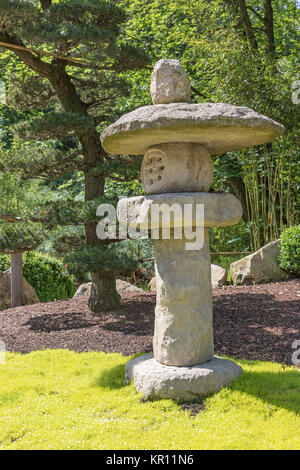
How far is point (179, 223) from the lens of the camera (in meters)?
2.87

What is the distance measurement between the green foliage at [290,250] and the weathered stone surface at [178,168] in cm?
398

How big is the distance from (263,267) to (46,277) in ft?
12.5

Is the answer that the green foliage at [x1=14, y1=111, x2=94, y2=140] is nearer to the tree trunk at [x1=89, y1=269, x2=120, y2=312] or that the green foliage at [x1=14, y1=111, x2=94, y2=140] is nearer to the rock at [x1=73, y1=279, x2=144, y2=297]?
the tree trunk at [x1=89, y1=269, x2=120, y2=312]

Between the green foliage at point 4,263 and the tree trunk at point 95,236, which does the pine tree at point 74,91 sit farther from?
the green foliage at point 4,263

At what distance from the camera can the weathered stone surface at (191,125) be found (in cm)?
264

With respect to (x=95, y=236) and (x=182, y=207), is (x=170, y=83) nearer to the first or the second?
(x=182, y=207)

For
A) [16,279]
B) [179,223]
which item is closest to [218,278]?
[16,279]

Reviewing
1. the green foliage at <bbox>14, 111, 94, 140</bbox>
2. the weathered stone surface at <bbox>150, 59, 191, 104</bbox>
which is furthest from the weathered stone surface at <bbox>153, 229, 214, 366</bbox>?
the green foliage at <bbox>14, 111, 94, 140</bbox>

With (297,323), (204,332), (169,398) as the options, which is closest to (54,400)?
(169,398)

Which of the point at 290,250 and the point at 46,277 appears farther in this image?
the point at 46,277

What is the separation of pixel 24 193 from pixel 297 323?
835cm

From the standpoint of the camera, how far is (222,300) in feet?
19.6

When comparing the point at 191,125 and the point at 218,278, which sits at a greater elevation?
the point at 191,125

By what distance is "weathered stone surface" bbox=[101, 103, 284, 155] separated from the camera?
2639 millimetres
